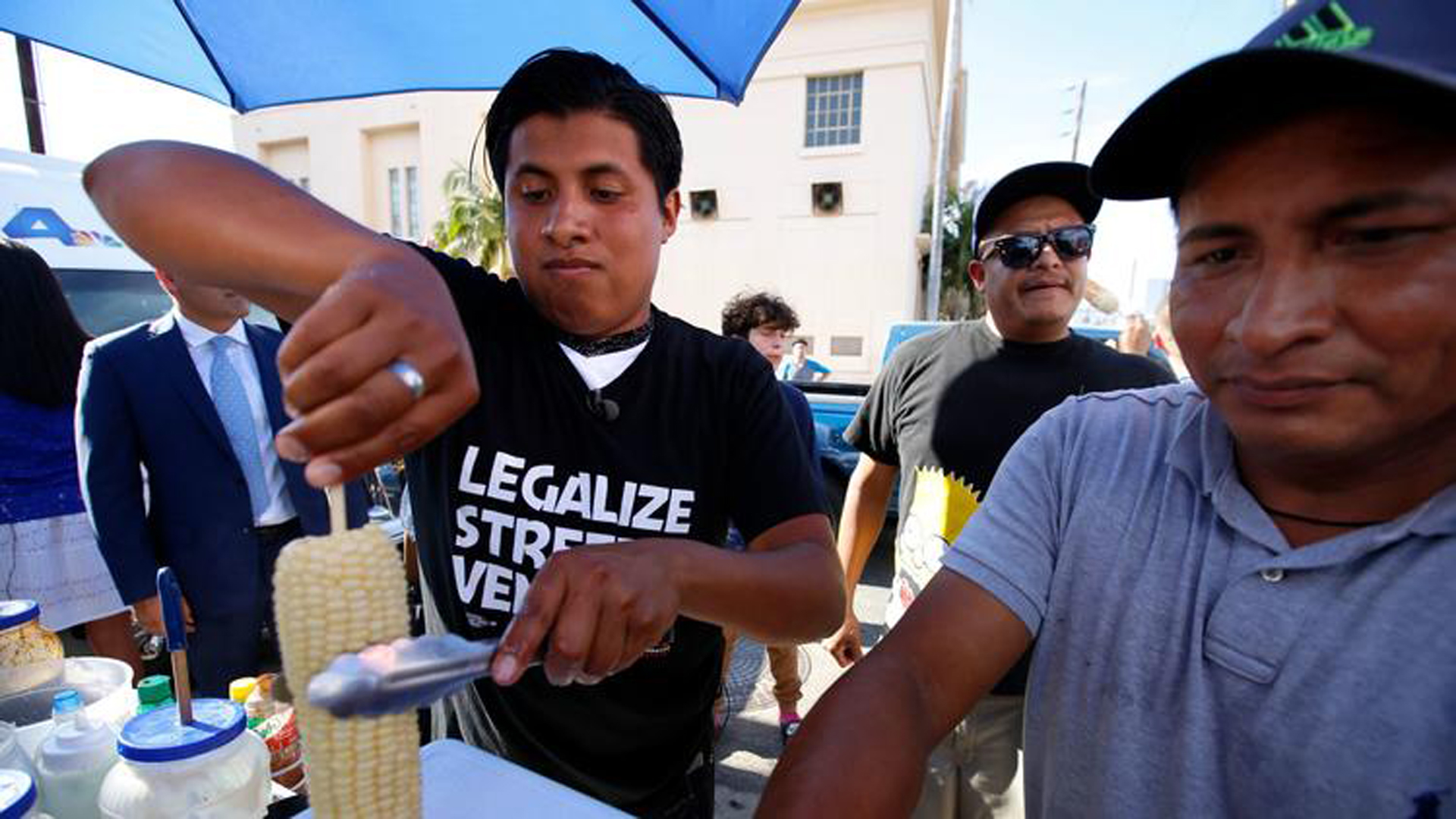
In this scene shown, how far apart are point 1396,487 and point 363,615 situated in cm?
147

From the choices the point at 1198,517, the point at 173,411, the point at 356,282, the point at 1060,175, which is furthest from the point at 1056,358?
the point at 173,411

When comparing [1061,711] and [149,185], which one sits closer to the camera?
[149,185]

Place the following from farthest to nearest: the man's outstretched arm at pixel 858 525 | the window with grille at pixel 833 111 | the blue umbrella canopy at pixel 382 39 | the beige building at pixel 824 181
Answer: the window with grille at pixel 833 111, the beige building at pixel 824 181, the man's outstretched arm at pixel 858 525, the blue umbrella canopy at pixel 382 39

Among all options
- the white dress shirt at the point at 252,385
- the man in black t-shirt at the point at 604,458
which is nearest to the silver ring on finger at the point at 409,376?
the man in black t-shirt at the point at 604,458

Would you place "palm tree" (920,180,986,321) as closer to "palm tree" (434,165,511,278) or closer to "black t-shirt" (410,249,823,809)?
"palm tree" (434,165,511,278)

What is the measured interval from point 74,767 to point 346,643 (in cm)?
88

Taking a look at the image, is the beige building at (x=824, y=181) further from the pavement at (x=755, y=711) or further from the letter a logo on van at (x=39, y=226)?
the pavement at (x=755, y=711)

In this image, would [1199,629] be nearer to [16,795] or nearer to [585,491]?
[585,491]

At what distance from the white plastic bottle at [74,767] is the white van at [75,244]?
17.6 ft

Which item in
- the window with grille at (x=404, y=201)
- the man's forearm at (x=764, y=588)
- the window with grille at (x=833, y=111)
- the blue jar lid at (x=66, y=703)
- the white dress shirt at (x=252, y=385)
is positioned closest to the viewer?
the man's forearm at (x=764, y=588)

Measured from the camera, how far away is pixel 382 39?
82.0 inches

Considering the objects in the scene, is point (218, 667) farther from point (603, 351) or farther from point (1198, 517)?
point (1198, 517)

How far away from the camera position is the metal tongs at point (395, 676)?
71cm

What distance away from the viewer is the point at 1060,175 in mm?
2502
